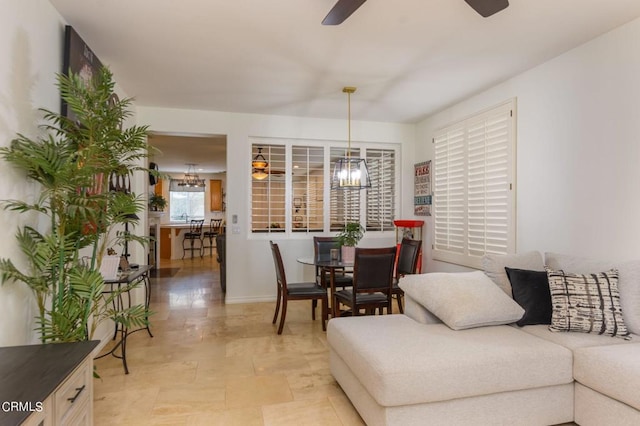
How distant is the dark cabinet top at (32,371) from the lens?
3.98 ft

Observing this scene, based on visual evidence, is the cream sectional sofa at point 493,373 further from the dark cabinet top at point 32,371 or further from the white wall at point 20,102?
the white wall at point 20,102

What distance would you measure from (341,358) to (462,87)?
3.15 m

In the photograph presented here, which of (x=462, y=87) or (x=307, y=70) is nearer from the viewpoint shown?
(x=307, y=70)

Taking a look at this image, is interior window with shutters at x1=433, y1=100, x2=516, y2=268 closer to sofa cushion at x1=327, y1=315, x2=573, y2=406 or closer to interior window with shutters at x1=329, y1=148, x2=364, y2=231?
interior window with shutters at x1=329, y1=148, x2=364, y2=231

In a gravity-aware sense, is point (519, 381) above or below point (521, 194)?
below

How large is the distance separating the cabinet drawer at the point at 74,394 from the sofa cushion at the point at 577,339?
2.55m

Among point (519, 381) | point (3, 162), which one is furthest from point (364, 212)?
point (3, 162)

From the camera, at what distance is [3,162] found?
1871 millimetres

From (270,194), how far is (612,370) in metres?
4.21

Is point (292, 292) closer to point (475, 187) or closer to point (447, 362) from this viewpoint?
point (447, 362)

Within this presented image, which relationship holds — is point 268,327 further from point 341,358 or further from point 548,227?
point 548,227

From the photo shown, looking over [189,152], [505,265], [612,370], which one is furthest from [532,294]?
[189,152]

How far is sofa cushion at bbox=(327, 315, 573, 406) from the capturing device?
1.88 m

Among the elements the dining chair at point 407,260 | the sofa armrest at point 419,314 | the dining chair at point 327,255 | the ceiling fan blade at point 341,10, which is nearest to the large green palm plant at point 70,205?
the ceiling fan blade at point 341,10
